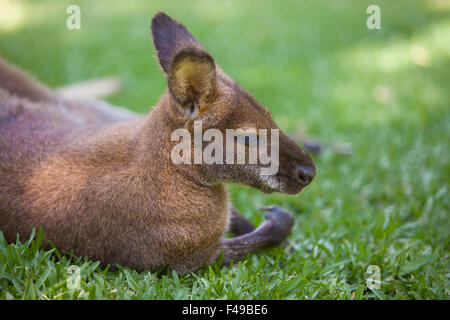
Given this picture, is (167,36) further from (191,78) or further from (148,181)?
(148,181)

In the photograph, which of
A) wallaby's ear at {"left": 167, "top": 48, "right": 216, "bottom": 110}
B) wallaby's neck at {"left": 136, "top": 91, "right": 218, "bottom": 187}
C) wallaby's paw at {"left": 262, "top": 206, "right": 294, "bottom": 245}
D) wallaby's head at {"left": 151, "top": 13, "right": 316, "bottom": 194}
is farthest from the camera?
wallaby's paw at {"left": 262, "top": 206, "right": 294, "bottom": 245}

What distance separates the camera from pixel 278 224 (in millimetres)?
3775

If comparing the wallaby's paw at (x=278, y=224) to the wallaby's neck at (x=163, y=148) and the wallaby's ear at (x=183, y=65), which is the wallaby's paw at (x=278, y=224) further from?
the wallaby's ear at (x=183, y=65)

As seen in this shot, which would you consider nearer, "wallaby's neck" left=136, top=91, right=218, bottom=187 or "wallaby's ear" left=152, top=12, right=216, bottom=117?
"wallaby's ear" left=152, top=12, right=216, bottom=117

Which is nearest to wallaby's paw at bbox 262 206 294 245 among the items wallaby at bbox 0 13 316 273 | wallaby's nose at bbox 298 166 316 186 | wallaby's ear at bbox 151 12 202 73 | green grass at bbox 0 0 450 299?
green grass at bbox 0 0 450 299

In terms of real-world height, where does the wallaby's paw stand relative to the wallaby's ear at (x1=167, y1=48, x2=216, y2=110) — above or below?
below

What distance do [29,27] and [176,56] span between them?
707cm

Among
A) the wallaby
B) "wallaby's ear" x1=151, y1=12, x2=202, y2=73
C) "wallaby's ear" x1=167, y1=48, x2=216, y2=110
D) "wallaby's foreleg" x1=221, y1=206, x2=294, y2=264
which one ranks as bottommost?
"wallaby's foreleg" x1=221, y1=206, x2=294, y2=264

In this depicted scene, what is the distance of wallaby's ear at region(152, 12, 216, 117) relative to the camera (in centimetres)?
276

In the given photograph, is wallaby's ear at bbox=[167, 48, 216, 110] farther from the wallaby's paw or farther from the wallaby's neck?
the wallaby's paw

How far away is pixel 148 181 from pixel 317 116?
170 inches

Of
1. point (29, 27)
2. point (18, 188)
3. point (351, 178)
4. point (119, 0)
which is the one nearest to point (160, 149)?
point (18, 188)

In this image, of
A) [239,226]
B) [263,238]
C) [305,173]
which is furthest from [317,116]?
[305,173]
